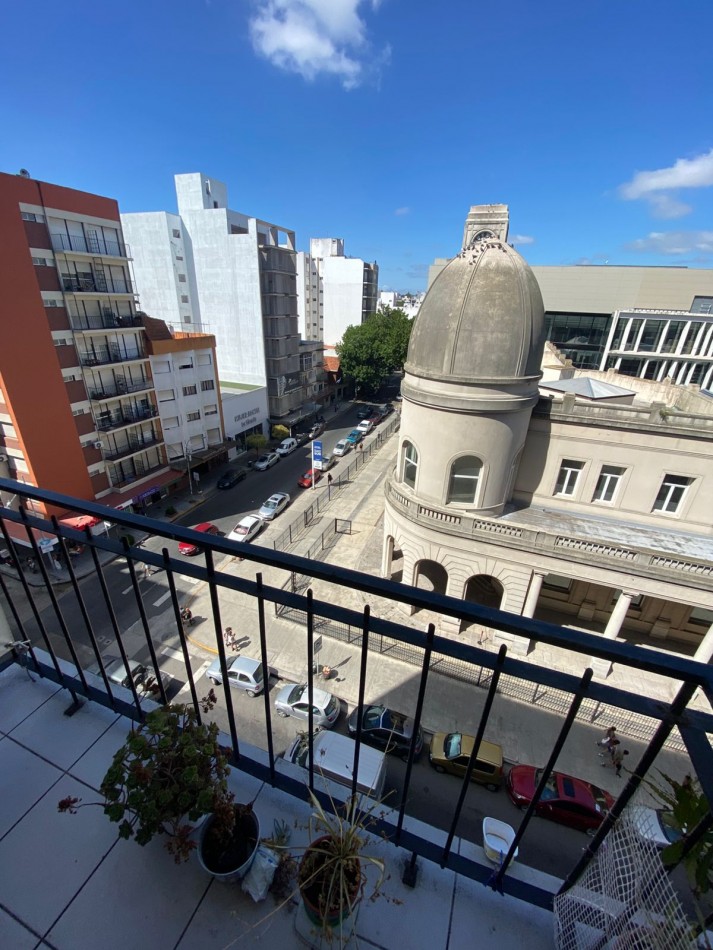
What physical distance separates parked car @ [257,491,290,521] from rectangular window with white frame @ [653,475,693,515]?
18516mm

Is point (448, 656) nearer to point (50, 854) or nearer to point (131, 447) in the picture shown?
point (50, 854)

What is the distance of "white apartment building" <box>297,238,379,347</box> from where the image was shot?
53.2 metres

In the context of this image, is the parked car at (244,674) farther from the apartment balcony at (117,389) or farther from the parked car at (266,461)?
the parked car at (266,461)

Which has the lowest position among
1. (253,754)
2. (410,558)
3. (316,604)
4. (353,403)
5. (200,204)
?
(353,403)

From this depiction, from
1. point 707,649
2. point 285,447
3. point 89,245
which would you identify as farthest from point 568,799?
point 285,447

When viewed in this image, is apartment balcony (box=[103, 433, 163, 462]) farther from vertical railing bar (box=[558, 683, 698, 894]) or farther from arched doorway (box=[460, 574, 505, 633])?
vertical railing bar (box=[558, 683, 698, 894])

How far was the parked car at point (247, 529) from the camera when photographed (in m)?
22.4

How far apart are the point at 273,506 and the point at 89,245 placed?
16026 mm

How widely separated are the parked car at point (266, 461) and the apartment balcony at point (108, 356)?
1100 centimetres

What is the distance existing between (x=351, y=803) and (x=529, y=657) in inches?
553

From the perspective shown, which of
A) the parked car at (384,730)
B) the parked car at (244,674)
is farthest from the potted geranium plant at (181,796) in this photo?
the parked car at (244,674)

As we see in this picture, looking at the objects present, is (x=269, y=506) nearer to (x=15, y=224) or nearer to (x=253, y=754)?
(x=15, y=224)

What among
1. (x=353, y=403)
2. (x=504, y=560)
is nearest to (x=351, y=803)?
(x=504, y=560)

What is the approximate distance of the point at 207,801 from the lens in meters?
2.60
